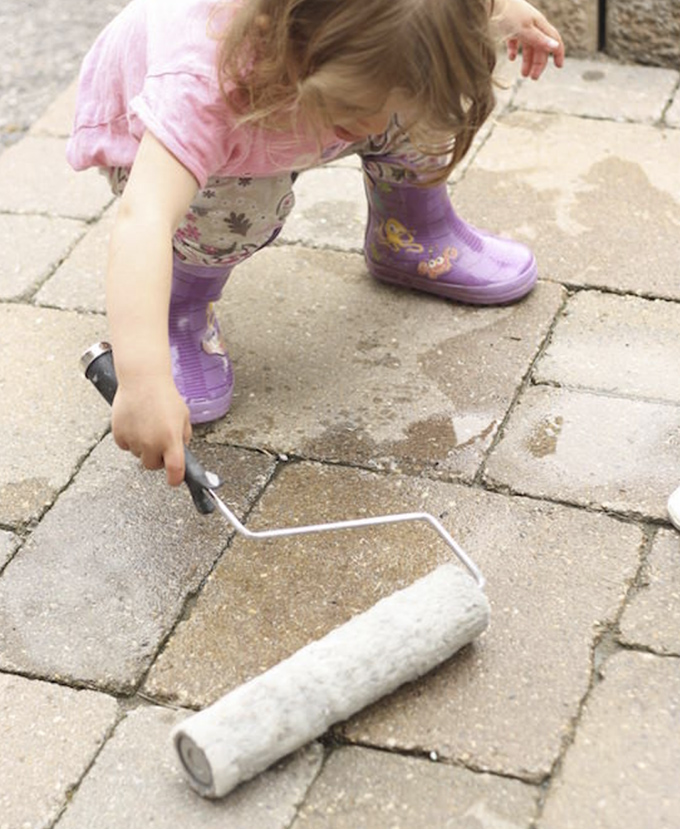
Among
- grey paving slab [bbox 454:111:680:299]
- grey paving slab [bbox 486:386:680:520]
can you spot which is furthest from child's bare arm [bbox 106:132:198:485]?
grey paving slab [bbox 454:111:680:299]

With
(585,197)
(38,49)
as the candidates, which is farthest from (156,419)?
(38,49)

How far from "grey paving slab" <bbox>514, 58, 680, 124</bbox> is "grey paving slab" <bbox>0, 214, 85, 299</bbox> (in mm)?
957

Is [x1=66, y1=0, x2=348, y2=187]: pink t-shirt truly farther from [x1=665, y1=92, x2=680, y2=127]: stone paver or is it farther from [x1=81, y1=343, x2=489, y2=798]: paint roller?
[x1=665, y1=92, x2=680, y2=127]: stone paver

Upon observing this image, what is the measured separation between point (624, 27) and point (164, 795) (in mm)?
2012

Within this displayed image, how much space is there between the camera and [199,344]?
2070mm

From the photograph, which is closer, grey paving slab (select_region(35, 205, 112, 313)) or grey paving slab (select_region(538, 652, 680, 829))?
grey paving slab (select_region(538, 652, 680, 829))

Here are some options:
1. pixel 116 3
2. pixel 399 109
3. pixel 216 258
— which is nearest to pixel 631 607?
pixel 399 109

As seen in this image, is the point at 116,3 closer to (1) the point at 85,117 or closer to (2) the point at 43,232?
(2) the point at 43,232

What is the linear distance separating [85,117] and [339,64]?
549mm

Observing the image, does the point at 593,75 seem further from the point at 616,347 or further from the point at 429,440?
the point at 429,440

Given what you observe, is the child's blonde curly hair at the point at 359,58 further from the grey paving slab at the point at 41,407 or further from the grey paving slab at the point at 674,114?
the grey paving slab at the point at 674,114

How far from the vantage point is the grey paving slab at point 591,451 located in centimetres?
182

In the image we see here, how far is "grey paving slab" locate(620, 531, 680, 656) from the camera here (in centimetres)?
159

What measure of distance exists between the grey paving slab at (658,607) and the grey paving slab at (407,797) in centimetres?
26
